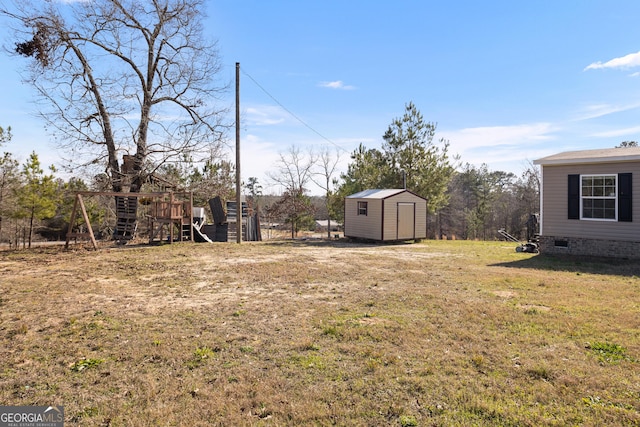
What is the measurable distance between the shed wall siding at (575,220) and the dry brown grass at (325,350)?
3.32 meters

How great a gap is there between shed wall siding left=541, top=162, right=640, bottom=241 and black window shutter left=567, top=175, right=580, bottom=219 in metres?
0.11

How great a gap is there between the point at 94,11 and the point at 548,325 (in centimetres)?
1810

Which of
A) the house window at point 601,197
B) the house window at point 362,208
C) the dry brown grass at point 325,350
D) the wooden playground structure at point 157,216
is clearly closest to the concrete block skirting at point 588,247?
the house window at point 601,197

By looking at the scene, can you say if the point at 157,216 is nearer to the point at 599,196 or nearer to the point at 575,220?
the point at 575,220

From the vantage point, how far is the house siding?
9.48 meters

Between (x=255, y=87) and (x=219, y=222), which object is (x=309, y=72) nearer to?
(x=255, y=87)

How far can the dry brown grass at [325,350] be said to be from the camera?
2.52 m

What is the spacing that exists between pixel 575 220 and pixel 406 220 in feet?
22.1

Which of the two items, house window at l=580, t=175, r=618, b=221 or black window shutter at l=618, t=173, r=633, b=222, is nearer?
black window shutter at l=618, t=173, r=633, b=222

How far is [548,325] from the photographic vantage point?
4238 millimetres

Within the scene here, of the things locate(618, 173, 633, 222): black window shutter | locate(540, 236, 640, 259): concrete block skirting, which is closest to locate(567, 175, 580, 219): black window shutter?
locate(540, 236, 640, 259): concrete block skirting

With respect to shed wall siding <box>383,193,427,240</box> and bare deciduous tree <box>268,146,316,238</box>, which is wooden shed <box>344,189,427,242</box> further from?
bare deciduous tree <box>268,146,316,238</box>

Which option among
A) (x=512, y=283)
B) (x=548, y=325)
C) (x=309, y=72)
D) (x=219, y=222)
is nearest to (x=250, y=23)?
(x=309, y=72)

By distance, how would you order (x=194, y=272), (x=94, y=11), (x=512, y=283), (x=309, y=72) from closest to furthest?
(x=512, y=283)
(x=194, y=272)
(x=94, y=11)
(x=309, y=72)
